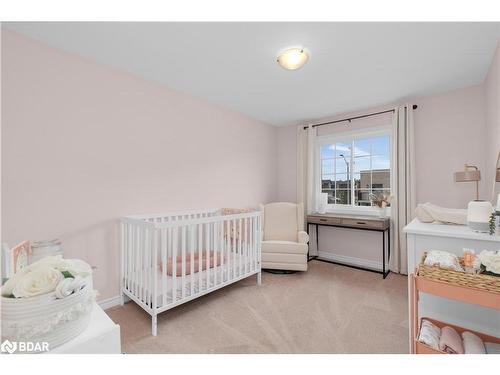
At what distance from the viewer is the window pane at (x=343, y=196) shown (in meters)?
3.72

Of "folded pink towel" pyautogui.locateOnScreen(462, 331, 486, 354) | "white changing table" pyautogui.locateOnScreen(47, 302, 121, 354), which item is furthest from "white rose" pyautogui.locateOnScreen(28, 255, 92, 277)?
"folded pink towel" pyautogui.locateOnScreen(462, 331, 486, 354)

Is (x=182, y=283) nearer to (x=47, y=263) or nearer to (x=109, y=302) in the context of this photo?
(x=109, y=302)

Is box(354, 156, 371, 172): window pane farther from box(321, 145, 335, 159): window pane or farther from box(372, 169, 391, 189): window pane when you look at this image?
box(321, 145, 335, 159): window pane

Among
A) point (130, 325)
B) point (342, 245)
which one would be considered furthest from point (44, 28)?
point (342, 245)

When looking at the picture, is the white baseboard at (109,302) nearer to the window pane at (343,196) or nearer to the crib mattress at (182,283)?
the crib mattress at (182,283)

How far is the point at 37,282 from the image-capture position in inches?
26.0

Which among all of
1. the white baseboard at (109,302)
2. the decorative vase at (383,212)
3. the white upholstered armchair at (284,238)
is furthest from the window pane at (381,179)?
the white baseboard at (109,302)

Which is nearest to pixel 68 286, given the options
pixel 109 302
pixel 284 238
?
pixel 109 302

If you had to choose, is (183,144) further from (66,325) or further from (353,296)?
(353,296)

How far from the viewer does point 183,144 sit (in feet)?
9.23

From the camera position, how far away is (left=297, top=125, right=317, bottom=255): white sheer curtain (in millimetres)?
3816

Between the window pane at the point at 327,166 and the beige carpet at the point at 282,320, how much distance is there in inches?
71.3

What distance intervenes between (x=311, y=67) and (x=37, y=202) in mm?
2600

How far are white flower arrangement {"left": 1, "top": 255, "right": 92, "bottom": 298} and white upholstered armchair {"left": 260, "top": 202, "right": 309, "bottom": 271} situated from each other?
2.52m
